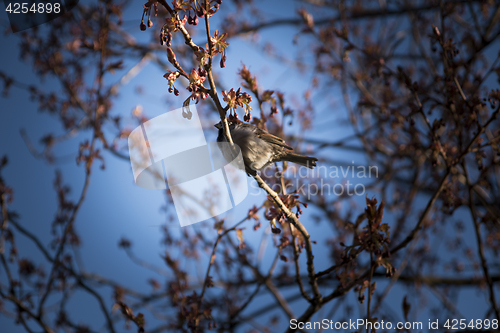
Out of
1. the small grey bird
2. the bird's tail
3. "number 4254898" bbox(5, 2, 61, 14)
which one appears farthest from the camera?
"number 4254898" bbox(5, 2, 61, 14)

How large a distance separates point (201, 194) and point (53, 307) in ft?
9.51

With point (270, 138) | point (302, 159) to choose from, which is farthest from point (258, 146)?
point (302, 159)

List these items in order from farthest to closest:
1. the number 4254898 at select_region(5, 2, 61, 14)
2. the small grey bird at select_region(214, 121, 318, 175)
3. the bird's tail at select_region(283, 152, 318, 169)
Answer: the number 4254898 at select_region(5, 2, 61, 14) → the bird's tail at select_region(283, 152, 318, 169) → the small grey bird at select_region(214, 121, 318, 175)

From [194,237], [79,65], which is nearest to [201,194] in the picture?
[194,237]

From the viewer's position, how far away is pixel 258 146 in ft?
8.75

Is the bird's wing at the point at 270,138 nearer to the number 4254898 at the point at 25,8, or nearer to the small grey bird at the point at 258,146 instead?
the small grey bird at the point at 258,146

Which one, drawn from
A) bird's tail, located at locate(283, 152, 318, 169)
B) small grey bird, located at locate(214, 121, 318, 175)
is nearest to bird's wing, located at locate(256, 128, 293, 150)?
small grey bird, located at locate(214, 121, 318, 175)

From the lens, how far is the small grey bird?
2.58 m

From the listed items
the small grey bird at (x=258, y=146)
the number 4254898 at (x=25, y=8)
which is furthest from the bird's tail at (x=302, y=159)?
the number 4254898 at (x=25, y=8)

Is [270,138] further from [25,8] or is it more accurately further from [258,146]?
[25,8]

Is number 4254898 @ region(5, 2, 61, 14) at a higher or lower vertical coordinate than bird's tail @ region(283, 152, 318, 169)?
higher

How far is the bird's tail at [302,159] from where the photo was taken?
273 cm

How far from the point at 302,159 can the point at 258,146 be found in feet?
1.38

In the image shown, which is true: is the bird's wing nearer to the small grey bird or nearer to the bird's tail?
the small grey bird
